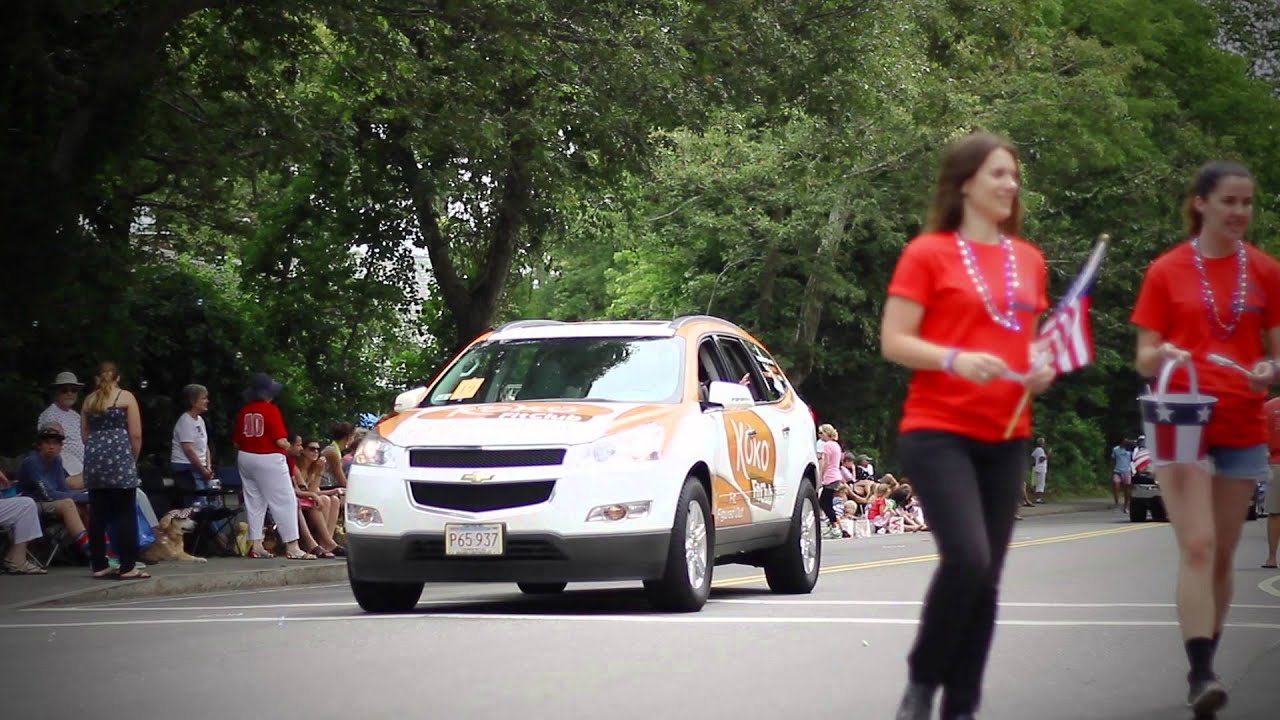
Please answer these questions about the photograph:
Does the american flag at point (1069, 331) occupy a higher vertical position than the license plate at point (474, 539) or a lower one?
higher

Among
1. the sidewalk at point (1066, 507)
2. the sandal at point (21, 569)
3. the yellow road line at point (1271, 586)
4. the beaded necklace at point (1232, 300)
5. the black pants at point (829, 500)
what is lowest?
the sidewalk at point (1066, 507)

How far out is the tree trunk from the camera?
41344 mm

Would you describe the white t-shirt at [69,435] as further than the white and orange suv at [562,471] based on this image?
Yes

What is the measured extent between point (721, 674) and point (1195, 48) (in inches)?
1729

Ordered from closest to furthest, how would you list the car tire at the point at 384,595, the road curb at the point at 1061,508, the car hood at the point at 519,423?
the car hood at the point at 519,423
the car tire at the point at 384,595
the road curb at the point at 1061,508

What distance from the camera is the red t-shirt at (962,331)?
243 inches

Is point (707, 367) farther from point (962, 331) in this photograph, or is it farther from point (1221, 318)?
point (962, 331)

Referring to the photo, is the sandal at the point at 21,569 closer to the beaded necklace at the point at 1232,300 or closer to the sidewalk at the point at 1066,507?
the beaded necklace at the point at 1232,300

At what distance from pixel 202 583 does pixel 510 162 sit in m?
9.94

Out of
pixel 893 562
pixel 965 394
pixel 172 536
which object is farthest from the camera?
pixel 893 562

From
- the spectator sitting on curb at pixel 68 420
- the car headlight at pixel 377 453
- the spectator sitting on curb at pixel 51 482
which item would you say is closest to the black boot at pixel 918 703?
the car headlight at pixel 377 453


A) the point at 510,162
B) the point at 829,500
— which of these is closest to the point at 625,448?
the point at 510,162

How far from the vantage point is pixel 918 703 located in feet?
20.3

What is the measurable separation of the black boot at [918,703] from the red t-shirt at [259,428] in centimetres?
1435
